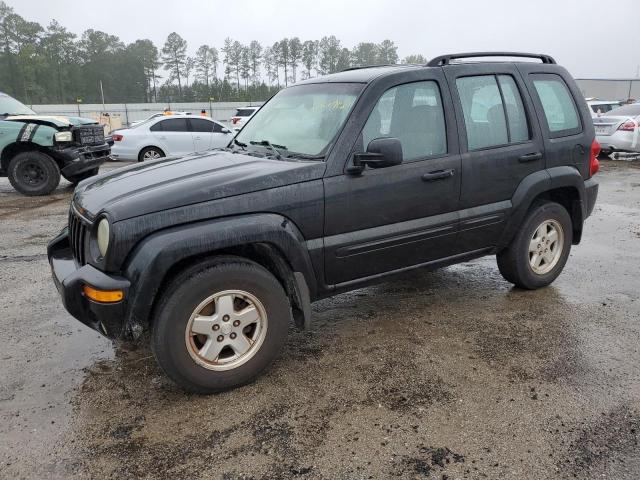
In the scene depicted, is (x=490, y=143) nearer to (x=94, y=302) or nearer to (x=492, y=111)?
(x=492, y=111)

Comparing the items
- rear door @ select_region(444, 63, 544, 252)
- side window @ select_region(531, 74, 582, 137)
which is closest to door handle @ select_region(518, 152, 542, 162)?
rear door @ select_region(444, 63, 544, 252)

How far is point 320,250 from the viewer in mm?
3264

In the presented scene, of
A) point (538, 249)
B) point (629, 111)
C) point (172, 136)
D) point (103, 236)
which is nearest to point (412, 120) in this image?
point (538, 249)

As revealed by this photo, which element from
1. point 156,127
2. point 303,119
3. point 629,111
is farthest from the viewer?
point 629,111

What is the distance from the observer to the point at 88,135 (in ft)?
32.7

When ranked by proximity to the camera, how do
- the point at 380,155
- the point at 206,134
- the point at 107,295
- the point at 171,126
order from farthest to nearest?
the point at 206,134 < the point at 171,126 < the point at 380,155 < the point at 107,295

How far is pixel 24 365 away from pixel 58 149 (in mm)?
7226

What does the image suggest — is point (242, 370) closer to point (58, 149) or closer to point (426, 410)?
point (426, 410)

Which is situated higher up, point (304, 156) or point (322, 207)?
point (304, 156)

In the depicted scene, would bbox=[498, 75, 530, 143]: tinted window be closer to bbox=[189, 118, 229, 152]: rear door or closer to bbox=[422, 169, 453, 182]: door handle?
bbox=[422, 169, 453, 182]: door handle

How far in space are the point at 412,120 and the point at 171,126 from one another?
36.2 ft

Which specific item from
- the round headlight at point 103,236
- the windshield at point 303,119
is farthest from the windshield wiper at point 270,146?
the round headlight at point 103,236

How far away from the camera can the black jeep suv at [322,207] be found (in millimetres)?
2826

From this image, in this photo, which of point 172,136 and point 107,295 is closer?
point 107,295
